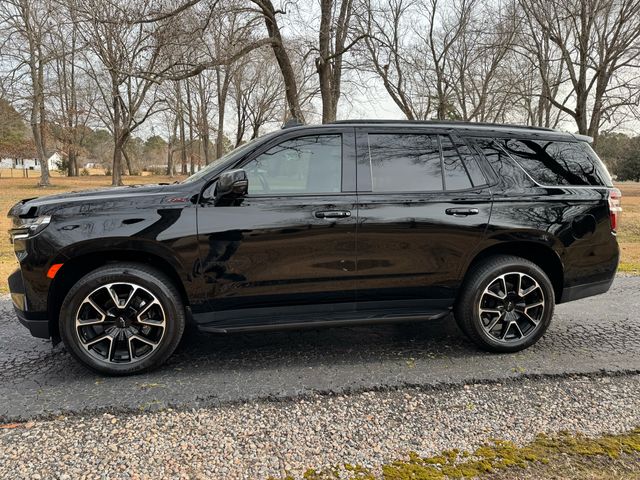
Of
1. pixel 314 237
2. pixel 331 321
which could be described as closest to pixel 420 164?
pixel 314 237

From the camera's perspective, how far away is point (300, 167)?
3344 millimetres

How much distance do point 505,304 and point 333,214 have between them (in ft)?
5.44

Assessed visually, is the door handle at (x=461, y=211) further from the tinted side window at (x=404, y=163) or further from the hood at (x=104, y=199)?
the hood at (x=104, y=199)

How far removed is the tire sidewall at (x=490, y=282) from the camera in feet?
11.4

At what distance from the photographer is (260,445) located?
2.35 m

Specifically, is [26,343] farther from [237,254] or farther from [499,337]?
[499,337]

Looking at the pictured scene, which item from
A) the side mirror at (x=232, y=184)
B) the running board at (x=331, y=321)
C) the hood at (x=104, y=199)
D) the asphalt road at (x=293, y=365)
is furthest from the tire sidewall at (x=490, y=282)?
the hood at (x=104, y=199)

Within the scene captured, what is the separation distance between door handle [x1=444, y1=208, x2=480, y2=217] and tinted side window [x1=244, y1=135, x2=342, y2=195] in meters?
0.91

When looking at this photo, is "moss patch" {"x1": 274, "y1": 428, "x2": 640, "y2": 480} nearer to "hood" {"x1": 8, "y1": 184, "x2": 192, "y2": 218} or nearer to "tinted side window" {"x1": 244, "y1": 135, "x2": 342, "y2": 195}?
"tinted side window" {"x1": 244, "y1": 135, "x2": 342, "y2": 195}

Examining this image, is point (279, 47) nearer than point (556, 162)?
No

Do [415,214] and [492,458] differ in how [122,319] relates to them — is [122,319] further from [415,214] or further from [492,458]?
[492,458]

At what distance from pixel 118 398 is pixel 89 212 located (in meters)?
1.29

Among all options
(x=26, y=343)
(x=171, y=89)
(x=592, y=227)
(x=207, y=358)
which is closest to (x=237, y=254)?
(x=207, y=358)

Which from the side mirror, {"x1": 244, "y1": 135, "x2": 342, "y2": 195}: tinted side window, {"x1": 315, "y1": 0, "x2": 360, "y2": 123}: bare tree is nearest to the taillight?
{"x1": 244, "y1": 135, "x2": 342, "y2": 195}: tinted side window
